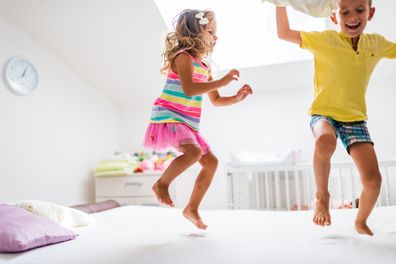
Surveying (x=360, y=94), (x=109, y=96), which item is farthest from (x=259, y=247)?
(x=109, y=96)

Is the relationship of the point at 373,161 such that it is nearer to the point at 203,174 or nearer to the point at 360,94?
the point at 360,94

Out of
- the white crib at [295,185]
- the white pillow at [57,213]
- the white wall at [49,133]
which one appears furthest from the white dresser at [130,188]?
the white pillow at [57,213]

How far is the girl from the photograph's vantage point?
1.34 metres

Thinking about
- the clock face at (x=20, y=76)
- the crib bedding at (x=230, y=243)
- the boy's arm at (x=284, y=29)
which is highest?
the clock face at (x=20, y=76)

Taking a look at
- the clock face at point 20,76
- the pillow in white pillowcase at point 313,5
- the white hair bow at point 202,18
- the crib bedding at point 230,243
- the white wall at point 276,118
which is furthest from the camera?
the white wall at point 276,118

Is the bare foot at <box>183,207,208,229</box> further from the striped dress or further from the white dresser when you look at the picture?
the white dresser

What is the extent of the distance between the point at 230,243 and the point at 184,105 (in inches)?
20.9

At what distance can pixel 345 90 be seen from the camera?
1.29m

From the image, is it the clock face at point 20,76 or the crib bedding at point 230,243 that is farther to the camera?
the clock face at point 20,76

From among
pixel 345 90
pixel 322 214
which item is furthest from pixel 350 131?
pixel 322 214

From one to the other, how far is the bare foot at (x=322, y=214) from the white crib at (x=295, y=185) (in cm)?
121

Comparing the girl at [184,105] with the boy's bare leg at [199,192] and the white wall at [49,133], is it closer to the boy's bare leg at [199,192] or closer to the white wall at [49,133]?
the boy's bare leg at [199,192]

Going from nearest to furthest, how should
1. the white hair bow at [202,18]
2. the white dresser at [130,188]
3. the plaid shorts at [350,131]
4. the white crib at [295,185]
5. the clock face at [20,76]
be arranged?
the plaid shorts at [350,131]
the white hair bow at [202,18]
the white crib at [295,185]
the clock face at [20,76]
the white dresser at [130,188]

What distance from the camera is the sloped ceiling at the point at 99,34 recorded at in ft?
8.99
